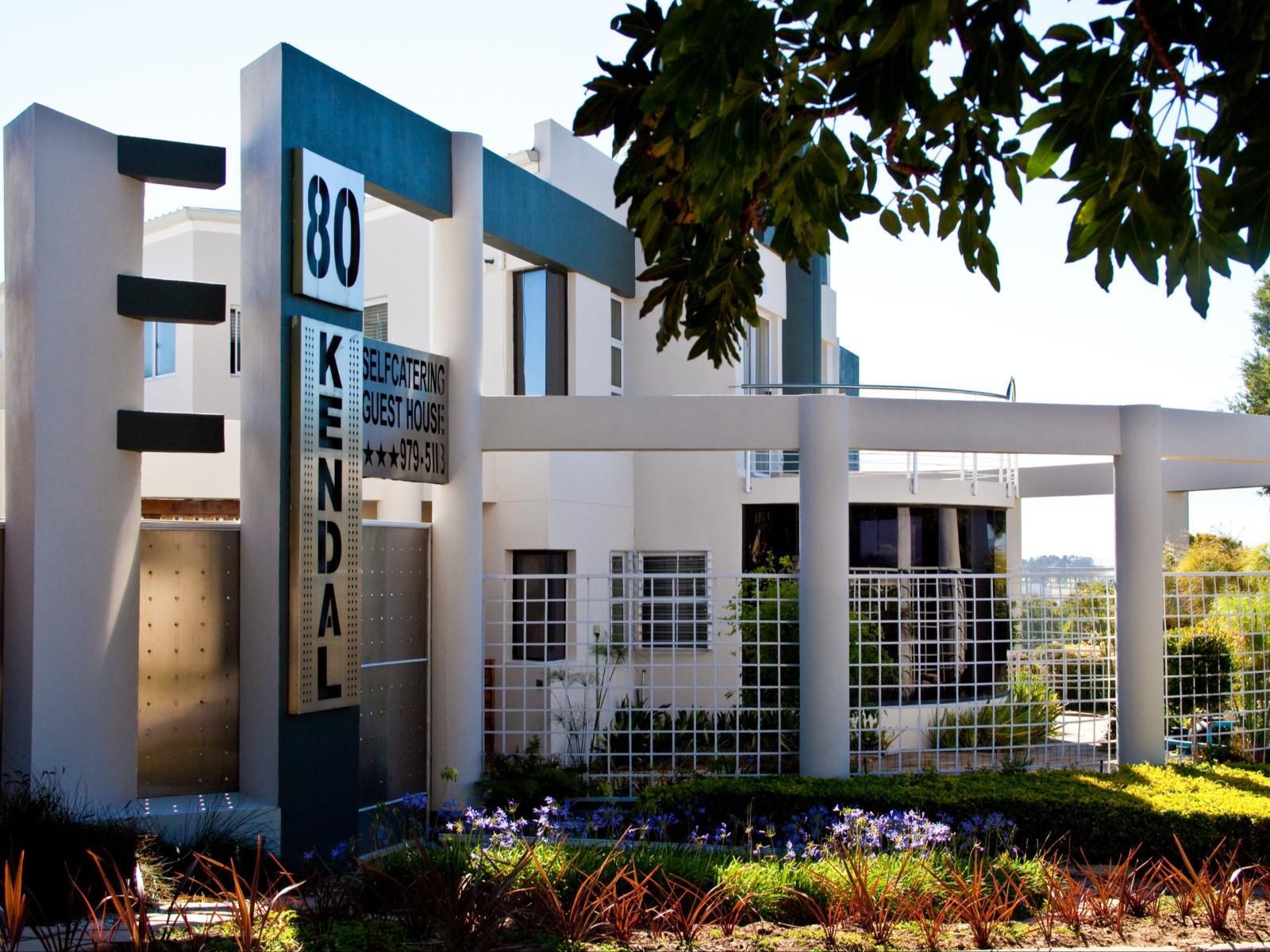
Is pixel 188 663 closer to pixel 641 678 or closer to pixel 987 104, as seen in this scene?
pixel 987 104

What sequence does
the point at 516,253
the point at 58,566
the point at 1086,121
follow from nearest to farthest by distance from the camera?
the point at 1086,121 → the point at 58,566 → the point at 516,253

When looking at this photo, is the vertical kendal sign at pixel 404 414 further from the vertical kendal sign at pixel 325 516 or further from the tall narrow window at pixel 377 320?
the tall narrow window at pixel 377 320

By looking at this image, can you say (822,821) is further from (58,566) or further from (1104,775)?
(58,566)

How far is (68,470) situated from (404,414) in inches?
126

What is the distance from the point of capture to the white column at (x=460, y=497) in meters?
11.8

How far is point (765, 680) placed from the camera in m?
15.8

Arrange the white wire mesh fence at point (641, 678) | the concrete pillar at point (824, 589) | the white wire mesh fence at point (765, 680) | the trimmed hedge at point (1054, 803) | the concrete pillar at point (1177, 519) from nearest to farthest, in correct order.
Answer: the trimmed hedge at point (1054, 803)
the concrete pillar at point (824, 589)
the white wire mesh fence at point (641, 678)
the white wire mesh fence at point (765, 680)
the concrete pillar at point (1177, 519)

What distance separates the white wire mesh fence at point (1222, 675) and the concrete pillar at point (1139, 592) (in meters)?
0.58

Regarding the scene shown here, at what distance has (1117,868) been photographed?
7.43 metres

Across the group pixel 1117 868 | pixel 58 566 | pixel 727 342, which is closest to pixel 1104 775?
pixel 1117 868

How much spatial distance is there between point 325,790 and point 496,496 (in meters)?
6.55

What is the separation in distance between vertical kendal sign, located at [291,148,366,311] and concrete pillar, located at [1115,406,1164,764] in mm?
8074

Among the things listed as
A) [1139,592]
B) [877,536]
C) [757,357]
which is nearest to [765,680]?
[877,536]

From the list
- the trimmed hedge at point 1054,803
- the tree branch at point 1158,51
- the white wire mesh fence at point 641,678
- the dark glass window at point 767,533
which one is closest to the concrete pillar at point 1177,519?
the dark glass window at point 767,533
